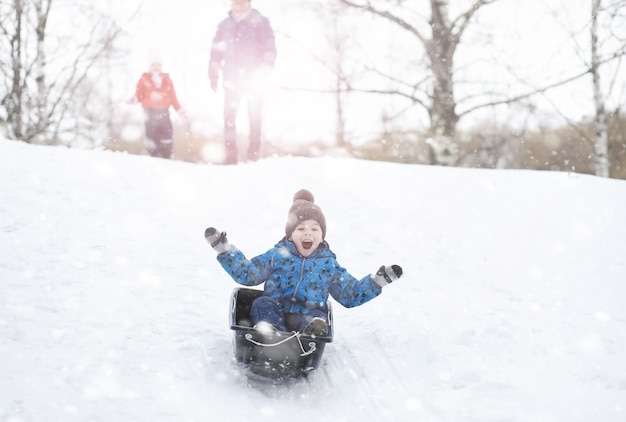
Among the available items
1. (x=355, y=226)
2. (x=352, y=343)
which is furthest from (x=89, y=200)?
(x=352, y=343)

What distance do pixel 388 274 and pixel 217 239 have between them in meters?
1.00

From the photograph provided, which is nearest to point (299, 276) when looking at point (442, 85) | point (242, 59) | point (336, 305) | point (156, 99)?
point (336, 305)

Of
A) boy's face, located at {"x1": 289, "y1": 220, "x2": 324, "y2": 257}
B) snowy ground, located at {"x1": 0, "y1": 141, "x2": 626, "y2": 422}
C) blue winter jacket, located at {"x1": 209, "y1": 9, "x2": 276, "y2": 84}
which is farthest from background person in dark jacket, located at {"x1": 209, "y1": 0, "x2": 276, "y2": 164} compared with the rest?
boy's face, located at {"x1": 289, "y1": 220, "x2": 324, "y2": 257}

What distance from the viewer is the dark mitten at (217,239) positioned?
3.05 m

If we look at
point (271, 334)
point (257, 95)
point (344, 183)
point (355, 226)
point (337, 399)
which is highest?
point (257, 95)

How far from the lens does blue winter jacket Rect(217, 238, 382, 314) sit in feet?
10.6

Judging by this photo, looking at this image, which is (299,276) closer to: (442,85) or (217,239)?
(217,239)

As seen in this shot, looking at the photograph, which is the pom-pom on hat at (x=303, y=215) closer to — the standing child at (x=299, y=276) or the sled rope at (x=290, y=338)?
the standing child at (x=299, y=276)

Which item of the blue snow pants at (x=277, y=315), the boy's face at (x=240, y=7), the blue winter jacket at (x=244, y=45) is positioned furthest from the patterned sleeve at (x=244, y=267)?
the boy's face at (x=240, y=7)

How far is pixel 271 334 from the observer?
107 inches

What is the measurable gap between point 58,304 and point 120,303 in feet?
1.18

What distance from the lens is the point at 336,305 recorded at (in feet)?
13.4

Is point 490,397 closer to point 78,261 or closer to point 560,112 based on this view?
point 78,261

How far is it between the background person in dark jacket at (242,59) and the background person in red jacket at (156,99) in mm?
826
